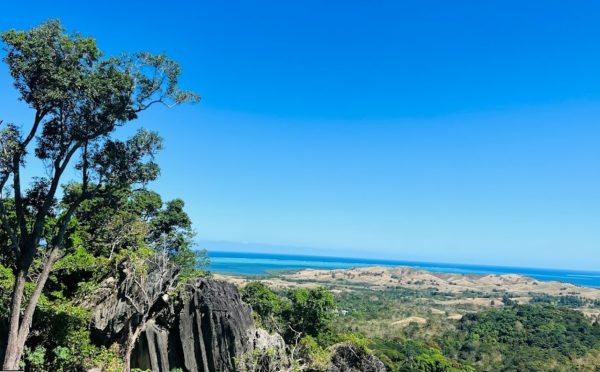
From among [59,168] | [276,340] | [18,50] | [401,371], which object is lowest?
[401,371]

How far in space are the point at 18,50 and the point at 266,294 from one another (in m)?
25.1

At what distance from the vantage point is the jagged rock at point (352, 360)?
19.7m

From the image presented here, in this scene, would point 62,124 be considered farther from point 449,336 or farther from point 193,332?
point 449,336

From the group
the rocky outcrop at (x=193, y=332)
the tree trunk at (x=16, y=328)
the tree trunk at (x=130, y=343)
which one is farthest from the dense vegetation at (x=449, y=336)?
the tree trunk at (x=16, y=328)

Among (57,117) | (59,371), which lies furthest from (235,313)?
(57,117)

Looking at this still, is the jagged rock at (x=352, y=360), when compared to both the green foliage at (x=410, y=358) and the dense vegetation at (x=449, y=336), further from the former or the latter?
A: the green foliage at (x=410, y=358)

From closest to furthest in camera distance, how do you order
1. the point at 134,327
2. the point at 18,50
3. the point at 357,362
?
the point at 18,50 < the point at 134,327 < the point at 357,362

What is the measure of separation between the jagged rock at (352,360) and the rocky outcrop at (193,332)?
161 inches

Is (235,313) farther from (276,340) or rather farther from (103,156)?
(103,156)

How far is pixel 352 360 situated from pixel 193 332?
25.2 feet

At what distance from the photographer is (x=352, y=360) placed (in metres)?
20.0

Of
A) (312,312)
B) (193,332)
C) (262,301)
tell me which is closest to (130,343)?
(193,332)

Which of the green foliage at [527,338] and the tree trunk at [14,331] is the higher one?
the tree trunk at [14,331]

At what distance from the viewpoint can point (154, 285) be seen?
16609 mm
